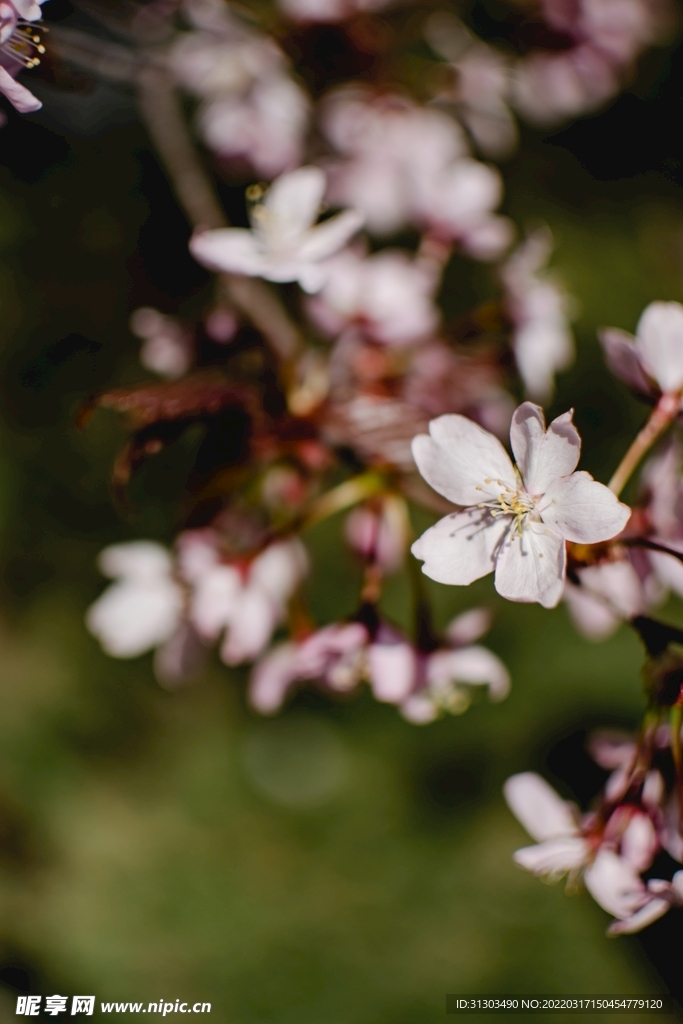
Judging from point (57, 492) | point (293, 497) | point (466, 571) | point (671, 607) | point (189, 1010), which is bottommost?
point (189, 1010)

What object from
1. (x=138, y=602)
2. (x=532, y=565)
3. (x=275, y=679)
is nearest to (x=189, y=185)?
(x=138, y=602)

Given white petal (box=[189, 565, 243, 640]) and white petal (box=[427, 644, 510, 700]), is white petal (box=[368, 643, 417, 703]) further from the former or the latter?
white petal (box=[189, 565, 243, 640])

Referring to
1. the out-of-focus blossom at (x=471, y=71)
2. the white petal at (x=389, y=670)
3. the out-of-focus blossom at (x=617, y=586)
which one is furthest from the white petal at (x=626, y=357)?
the out-of-focus blossom at (x=471, y=71)

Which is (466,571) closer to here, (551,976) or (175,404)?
(175,404)

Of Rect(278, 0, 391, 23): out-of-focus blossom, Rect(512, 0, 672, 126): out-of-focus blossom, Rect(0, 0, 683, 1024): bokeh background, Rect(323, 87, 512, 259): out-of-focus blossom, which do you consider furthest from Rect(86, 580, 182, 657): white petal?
Rect(512, 0, 672, 126): out-of-focus blossom

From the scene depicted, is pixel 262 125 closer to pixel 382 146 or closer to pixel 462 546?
pixel 382 146

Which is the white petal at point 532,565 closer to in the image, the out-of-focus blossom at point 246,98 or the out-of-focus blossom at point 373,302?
the out-of-focus blossom at point 373,302

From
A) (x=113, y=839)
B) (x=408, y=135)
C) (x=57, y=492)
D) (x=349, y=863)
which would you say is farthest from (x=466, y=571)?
(x=57, y=492)
